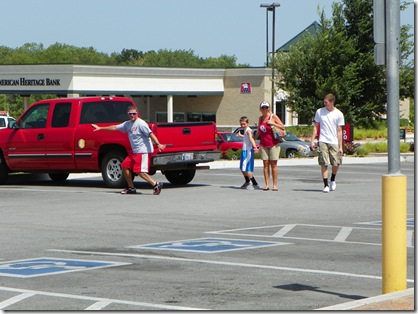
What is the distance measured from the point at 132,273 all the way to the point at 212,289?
47.2 inches

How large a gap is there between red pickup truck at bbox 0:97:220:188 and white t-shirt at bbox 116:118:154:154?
0.64 m

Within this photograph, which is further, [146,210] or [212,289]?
[146,210]

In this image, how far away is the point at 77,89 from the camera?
60938 mm

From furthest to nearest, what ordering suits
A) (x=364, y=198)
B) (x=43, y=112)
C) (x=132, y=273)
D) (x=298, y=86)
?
(x=298, y=86) → (x=43, y=112) → (x=364, y=198) → (x=132, y=273)

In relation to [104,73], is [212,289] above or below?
below

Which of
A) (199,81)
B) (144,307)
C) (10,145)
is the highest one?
(199,81)

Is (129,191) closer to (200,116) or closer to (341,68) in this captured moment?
(341,68)

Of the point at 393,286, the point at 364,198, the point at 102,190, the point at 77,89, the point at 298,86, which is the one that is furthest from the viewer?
the point at 77,89

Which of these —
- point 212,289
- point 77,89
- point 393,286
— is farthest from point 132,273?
point 77,89

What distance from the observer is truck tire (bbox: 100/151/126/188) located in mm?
20484

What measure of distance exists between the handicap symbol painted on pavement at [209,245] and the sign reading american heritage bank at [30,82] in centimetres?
5041

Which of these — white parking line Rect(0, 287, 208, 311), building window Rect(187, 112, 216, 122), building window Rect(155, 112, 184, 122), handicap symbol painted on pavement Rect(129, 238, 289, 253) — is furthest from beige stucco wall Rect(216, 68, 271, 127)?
white parking line Rect(0, 287, 208, 311)

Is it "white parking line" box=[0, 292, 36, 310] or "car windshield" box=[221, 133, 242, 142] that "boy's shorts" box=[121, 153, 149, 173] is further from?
"car windshield" box=[221, 133, 242, 142]

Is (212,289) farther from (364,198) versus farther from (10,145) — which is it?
(10,145)
